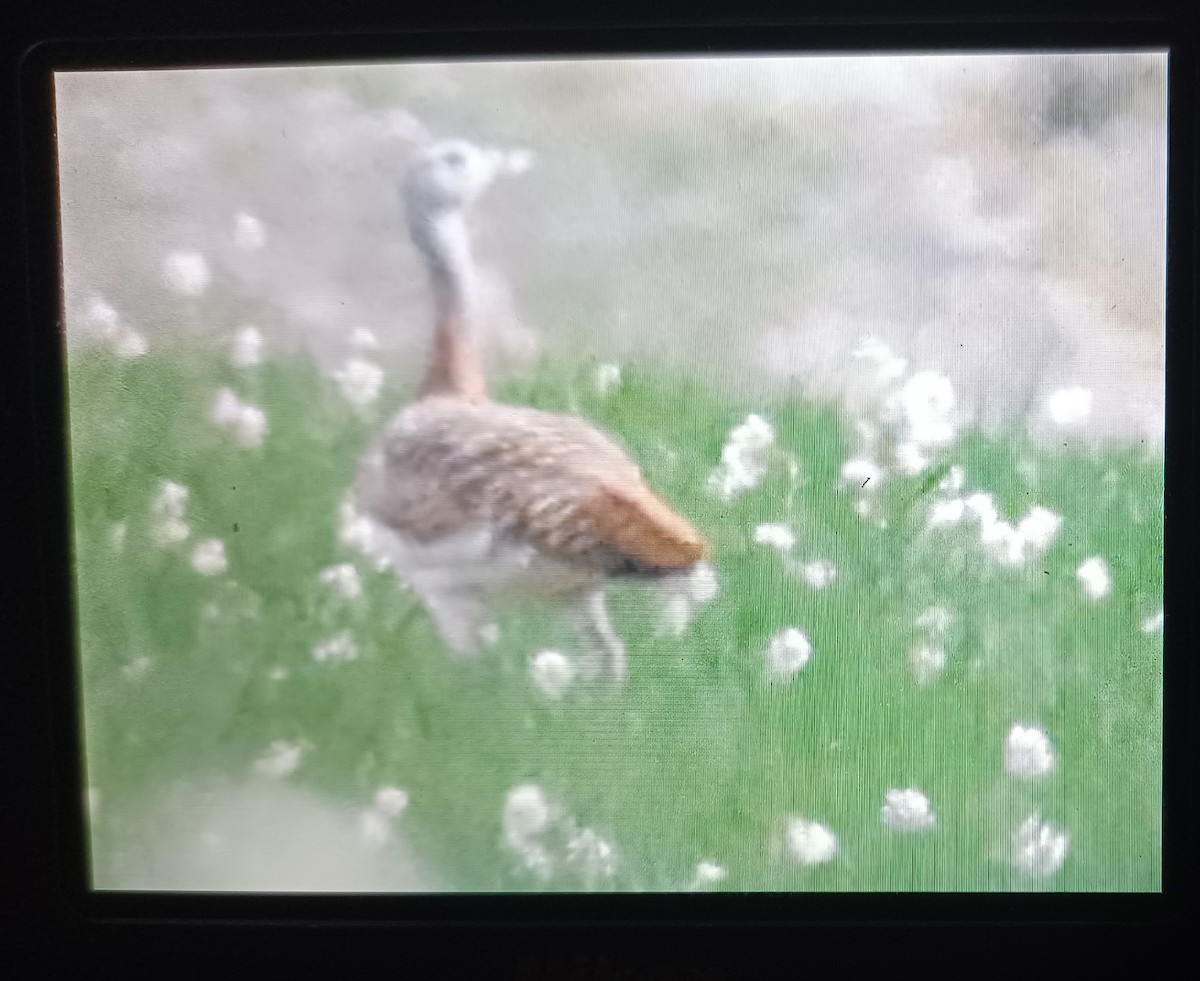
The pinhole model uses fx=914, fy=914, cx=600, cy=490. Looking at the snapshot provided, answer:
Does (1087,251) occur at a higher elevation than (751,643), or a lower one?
higher

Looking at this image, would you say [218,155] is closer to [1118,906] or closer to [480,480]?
[480,480]

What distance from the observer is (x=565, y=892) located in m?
0.58

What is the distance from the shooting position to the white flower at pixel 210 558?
0.58 metres

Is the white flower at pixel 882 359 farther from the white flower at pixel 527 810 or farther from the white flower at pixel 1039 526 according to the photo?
the white flower at pixel 527 810

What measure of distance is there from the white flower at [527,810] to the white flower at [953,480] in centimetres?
32

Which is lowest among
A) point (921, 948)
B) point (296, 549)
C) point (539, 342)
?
point (921, 948)

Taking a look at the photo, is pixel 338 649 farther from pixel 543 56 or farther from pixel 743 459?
pixel 543 56

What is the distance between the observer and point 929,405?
0.57m

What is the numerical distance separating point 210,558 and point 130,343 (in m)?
0.14

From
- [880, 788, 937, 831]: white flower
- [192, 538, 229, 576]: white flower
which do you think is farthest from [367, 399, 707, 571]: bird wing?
[880, 788, 937, 831]: white flower

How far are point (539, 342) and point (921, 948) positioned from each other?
457 millimetres

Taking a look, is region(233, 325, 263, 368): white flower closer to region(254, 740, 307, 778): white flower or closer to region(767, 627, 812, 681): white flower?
region(254, 740, 307, 778): white flower

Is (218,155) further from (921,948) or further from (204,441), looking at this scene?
(921,948)

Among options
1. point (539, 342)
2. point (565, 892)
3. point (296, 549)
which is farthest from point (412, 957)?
point (539, 342)
